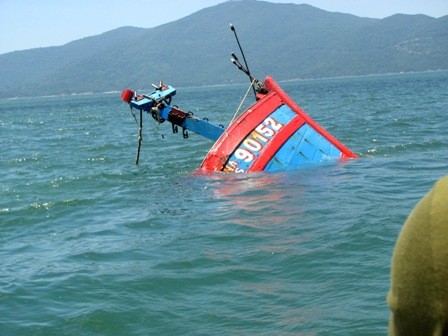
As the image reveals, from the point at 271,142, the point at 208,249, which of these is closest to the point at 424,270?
the point at 208,249

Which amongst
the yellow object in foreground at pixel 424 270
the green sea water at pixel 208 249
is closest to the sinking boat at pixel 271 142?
the green sea water at pixel 208 249

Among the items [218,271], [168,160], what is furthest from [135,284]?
[168,160]

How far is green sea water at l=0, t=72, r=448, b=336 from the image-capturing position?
16.7 ft

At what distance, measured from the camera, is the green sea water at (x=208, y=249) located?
201 inches

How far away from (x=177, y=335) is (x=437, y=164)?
7.31 m

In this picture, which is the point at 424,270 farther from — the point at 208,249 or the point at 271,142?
the point at 271,142

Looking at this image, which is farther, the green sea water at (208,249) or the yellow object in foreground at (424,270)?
the green sea water at (208,249)

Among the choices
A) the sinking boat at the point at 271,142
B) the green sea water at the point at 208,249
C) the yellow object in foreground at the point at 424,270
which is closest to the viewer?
the yellow object in foreground at the point at 424,270

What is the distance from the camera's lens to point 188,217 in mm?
8352

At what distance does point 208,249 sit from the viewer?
6.78 m

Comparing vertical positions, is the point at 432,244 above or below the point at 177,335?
above

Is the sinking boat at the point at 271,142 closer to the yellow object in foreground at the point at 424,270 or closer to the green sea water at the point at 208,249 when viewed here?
the green sea water at the point at 208,249

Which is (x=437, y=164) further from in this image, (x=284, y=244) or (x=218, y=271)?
(x=218, y=271)

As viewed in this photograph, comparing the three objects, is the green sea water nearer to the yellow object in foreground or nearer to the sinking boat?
the sinking boat
